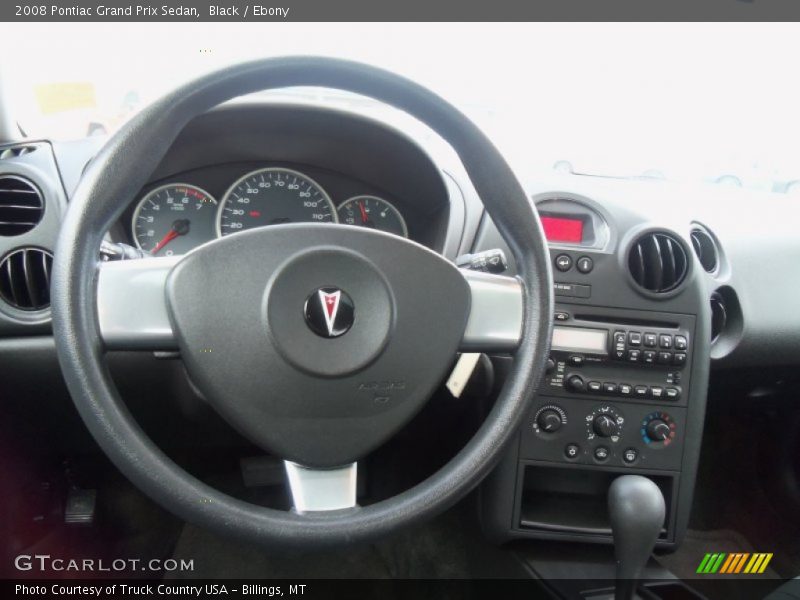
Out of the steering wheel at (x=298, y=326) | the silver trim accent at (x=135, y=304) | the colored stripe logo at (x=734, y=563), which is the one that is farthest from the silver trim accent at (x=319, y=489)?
the colored stripe logo at (x=734, y=563)

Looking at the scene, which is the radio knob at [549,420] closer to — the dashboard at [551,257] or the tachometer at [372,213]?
the dashboard at [551,257]

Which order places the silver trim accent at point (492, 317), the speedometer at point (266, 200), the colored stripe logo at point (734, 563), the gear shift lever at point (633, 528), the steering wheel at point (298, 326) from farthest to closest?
1. the colored stripe logo at point (734, 563)
2. the speedometer at point (266, 200)
3. the gear shift lever at point (633, 528)
4. the silver trim accent at point (492, 317)
5. the steering wheel at point (298, 326)

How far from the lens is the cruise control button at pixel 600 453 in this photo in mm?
1166

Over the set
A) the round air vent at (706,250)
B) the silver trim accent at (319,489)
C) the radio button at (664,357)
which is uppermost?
the round air vent at (706,250)

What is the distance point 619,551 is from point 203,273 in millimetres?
741

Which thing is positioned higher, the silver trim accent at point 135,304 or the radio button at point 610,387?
the silver trim accent at point 135,304

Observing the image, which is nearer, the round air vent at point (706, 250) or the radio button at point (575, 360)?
the radio button at point (575, 360)

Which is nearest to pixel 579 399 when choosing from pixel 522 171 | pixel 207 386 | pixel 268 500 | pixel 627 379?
pixel 627 379

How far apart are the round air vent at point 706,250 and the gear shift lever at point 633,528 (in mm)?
511

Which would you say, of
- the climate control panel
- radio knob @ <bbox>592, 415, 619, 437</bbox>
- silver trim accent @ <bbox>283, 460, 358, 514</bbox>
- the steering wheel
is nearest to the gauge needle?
the steering wheel

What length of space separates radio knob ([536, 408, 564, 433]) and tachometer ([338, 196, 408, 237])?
46 cm

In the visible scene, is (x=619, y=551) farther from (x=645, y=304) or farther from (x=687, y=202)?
(x=687, y=202)

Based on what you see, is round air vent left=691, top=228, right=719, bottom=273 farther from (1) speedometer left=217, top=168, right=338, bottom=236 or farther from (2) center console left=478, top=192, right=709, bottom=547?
(1) speedometer left=217, top=168, right=338, bottom=236

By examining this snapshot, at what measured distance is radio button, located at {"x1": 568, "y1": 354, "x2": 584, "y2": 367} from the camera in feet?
3.75
